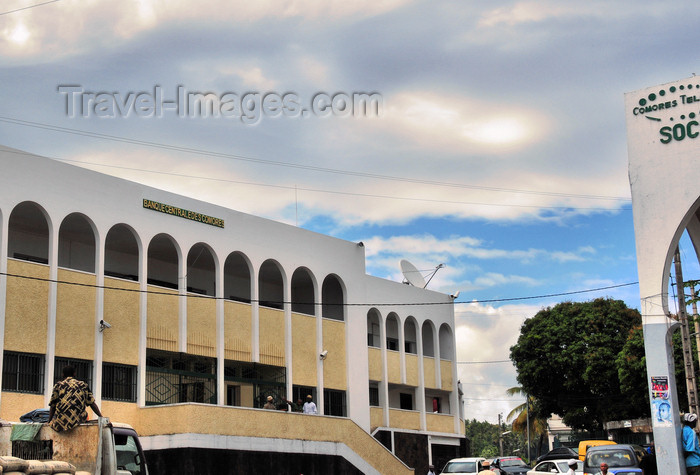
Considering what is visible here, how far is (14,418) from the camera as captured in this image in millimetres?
24641

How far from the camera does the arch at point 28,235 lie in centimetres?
2814

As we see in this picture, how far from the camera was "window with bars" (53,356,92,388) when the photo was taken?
1031 inches

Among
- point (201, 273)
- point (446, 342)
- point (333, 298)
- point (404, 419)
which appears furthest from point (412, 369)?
point (201, 273)

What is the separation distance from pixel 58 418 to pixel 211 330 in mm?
19787

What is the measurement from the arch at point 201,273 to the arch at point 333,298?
16.5ft

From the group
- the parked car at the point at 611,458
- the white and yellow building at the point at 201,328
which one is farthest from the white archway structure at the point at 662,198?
the white and yellow building at the point at 201,328

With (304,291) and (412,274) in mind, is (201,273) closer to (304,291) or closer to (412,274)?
(304,291)

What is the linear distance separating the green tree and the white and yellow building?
12.9m

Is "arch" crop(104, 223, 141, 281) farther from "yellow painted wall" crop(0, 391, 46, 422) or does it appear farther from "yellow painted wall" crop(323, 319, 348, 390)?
"yellow painted wall" crop(323, 319, 348, 390)

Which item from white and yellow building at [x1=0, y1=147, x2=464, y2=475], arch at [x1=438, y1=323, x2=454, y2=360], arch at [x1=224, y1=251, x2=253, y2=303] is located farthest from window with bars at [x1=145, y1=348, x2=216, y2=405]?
arch at [x1=438, y1=323, x2=454, y2=360]

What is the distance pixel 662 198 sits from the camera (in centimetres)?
2109

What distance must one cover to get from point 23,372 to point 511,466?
21.0 meters

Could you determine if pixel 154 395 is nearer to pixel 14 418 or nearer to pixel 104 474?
pixel 14 418

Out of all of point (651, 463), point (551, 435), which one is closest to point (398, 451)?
point (651, 463)
